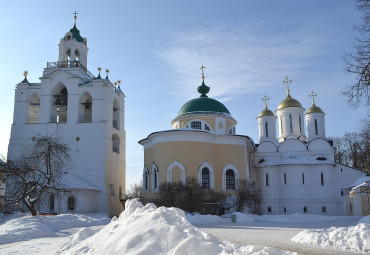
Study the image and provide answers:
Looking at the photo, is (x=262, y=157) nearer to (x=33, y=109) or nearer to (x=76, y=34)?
(x=76, y=34)

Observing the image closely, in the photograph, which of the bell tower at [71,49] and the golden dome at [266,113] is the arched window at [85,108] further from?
the golden dome at [266,113]

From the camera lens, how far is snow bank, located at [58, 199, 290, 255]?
6504 mm

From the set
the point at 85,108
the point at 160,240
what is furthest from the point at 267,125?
the point at 160,240

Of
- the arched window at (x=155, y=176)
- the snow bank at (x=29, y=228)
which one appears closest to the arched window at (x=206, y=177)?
the arched window at (x=155, y=176)

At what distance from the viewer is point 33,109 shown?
1341 inches

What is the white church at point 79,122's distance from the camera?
30.3 meters

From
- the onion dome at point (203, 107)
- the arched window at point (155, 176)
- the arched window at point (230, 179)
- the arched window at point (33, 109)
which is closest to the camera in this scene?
the arched window at point (155, 176)

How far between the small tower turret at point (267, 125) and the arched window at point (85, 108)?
16.5 m

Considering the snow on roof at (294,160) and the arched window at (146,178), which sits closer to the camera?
the arched window at (146,178)

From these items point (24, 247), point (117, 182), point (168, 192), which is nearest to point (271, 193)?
point (168, 192)

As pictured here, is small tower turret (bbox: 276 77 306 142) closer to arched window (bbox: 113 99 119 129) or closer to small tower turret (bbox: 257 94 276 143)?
small tower turret (bbox: 257 94 276 143)

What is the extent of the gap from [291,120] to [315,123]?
2.22m

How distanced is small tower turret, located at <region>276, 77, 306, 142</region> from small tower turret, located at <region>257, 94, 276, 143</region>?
855 millimetres

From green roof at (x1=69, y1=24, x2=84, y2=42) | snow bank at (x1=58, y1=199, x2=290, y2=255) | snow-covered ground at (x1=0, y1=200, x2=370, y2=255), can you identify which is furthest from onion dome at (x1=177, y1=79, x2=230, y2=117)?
snow bank at (x1=58, y1=199, x2=290, y2=255)
